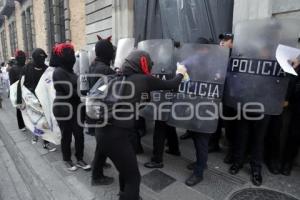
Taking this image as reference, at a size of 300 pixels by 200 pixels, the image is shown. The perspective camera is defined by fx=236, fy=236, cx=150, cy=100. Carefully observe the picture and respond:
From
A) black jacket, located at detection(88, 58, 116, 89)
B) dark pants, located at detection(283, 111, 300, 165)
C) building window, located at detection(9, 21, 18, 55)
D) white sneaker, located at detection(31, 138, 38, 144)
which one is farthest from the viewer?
building window, located at detection(9, 21, 18, 55)

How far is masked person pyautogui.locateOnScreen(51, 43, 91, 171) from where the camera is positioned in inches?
120

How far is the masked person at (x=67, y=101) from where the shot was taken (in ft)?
10.0

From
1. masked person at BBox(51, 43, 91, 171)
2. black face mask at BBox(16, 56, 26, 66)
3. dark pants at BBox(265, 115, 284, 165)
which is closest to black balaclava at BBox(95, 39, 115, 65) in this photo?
masked person at BBox(51, 43, 91, 171)

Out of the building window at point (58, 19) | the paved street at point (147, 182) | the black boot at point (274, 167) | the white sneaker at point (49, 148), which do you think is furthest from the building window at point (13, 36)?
the black boot at point (274, 167)

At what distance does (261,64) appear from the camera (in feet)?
8.47

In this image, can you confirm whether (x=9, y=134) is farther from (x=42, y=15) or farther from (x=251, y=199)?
(x=42, y=15)

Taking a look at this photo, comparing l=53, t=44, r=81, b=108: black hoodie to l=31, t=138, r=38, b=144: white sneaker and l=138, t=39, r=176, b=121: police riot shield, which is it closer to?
l=138, t=39, r=176, b=121: police riot shield

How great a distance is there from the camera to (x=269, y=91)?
2.59m

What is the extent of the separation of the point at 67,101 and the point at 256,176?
2.63m

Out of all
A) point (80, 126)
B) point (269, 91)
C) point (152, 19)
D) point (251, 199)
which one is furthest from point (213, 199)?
point (152, 19)

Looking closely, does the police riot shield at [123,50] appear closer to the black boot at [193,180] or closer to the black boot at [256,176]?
the black boot at [193,180]

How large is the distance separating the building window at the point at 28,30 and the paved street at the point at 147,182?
13.9 metres

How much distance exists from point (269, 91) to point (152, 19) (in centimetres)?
366

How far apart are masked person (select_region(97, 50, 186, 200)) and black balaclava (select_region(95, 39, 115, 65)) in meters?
1.03
